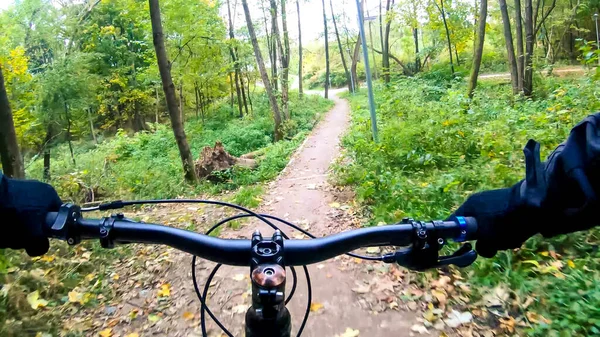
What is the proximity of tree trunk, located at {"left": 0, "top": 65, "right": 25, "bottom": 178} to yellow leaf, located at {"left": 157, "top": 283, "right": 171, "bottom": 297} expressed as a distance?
3.64 m

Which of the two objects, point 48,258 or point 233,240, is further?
point 48,258

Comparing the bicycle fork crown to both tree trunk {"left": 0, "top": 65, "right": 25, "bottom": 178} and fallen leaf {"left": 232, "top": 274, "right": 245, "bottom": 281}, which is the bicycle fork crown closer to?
fallen leaf {"left": 232, "top": 274, "right": 245, "bottom": 281}

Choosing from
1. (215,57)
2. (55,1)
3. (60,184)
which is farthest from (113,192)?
(55,1)

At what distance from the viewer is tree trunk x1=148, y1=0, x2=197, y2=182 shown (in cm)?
845

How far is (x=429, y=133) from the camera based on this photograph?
7535mm

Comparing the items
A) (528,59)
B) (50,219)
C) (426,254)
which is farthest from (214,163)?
(528,59)

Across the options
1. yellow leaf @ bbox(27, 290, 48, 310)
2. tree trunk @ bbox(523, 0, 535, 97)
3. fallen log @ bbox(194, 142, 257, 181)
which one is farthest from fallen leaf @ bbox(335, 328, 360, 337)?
tree trunk @ bbox(523, 0, 535, 97)

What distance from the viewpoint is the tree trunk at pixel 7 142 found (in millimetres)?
5617

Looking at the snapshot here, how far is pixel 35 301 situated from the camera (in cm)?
365

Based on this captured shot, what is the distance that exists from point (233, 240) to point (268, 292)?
0.33 metres

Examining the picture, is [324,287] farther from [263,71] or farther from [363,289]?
[263,71]

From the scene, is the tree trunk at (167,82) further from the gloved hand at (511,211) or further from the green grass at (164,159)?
the gloved hand at (511,211)

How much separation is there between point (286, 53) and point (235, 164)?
17795mm

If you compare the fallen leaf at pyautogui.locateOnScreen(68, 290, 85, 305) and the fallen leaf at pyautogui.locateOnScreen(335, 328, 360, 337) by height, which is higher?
the fallen leaf at pyautogui.locateOnScreen(68, 290, 85, 305)
